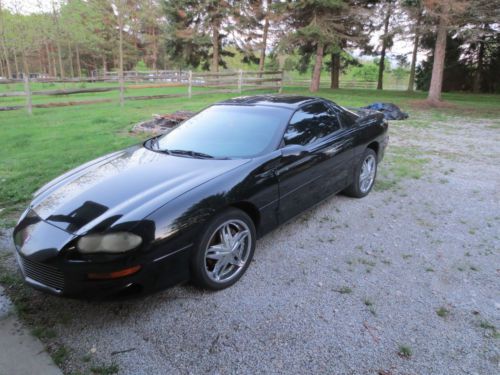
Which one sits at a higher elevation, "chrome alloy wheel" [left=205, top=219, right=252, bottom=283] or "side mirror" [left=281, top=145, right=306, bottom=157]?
"side mirror" [left=281, top=145, right=306, bottom=157]

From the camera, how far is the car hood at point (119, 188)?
92.3 inches

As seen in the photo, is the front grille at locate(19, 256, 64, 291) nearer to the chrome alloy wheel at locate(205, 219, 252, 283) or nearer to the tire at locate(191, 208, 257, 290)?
the tire at locate(191, 208, 257, 290)

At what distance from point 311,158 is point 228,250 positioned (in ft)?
4.37

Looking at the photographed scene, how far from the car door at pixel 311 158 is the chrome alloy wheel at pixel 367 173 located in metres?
0.51

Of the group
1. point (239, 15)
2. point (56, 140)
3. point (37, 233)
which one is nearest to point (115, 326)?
point (37, 233)

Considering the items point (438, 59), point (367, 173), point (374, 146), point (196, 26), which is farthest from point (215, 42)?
point (367, 173)

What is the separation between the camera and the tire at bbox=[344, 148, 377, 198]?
4438 mm

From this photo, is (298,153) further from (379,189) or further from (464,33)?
(464,33)

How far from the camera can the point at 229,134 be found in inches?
136

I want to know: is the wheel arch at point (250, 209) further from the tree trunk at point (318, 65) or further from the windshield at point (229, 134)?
the tree trunk at point (318, 65)

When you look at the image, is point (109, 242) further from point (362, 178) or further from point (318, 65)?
point (318, 65)

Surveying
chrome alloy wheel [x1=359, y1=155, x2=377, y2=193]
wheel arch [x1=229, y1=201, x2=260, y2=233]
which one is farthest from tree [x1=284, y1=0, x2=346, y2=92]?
wheel arch [x1=229, y1=201, x2=260, y2=233]

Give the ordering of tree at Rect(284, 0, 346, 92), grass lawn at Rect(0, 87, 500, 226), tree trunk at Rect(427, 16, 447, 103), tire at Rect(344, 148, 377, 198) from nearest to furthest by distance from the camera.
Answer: tire at Rect(344, 148, 377, 198), grass lawn at Rect(0, 87, 500, 226), tree trunk at Rect(427, 16, 447, 103), tree at Rect(284, 0, 346, 92)

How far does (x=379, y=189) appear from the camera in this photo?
16.4 feet
